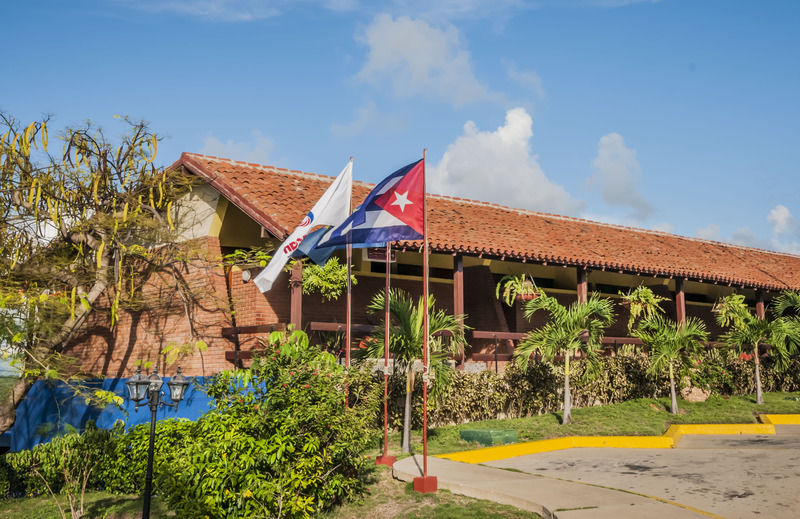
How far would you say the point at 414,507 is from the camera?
945 centimetres

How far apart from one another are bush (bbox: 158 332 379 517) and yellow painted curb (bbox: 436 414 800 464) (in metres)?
3.10

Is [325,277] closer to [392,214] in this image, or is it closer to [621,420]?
[392,214]

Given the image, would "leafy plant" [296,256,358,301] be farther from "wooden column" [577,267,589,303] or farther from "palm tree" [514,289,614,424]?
"wooden column" [577,267,589,303]

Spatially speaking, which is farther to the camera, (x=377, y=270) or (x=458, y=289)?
(x=377, y=270)

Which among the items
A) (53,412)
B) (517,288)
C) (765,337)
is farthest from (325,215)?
(765,337)


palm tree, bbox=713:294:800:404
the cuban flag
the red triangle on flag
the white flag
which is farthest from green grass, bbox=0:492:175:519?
palm tree, bbox=713:294:800:404

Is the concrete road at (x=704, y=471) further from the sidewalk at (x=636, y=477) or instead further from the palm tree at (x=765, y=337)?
the palm tree at (x=765, y=337)

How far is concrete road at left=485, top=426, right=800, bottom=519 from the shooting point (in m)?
8.98

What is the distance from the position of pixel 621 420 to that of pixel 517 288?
4.66m

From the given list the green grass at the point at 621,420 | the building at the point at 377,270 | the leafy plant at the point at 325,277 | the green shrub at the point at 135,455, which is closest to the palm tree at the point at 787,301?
the building at the point at 377,270

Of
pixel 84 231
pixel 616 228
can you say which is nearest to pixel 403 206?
pixel 84 231

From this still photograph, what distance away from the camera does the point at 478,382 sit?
1562 centimetres

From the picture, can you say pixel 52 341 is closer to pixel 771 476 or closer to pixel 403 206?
pixel 403 206

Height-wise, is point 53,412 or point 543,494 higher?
point 53,412
